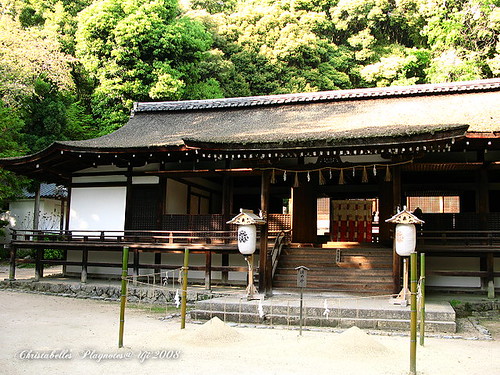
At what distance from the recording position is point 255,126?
1593 cm

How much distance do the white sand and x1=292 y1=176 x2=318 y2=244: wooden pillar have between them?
6.21 m

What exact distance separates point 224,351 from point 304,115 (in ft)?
36.8

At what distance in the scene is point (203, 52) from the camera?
3036 cm

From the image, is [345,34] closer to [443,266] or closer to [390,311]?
[443,266]

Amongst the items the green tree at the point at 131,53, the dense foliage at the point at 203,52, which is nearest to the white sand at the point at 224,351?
the dense foliage at the point at 203,52

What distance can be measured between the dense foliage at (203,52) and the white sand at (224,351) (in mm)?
13958

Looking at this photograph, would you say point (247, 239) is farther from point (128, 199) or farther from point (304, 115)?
point (304, 115)

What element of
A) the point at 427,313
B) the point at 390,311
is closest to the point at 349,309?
the point at 390,311

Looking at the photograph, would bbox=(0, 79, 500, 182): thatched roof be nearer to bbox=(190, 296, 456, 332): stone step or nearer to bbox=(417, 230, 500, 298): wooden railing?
bbox=(417, 230, 500, 298): wooden railing

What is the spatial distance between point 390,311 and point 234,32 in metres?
29.0

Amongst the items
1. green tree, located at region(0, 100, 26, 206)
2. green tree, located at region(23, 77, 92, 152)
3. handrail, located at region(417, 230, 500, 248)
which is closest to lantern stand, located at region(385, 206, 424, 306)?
handrail, located at region(417, 230, 500, 248)

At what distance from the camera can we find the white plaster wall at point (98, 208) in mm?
15461

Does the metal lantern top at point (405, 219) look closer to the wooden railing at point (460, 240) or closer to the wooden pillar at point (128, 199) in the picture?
the wooden railing at point (460, 240)

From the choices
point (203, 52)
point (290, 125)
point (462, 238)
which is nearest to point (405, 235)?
point (462, 238)
